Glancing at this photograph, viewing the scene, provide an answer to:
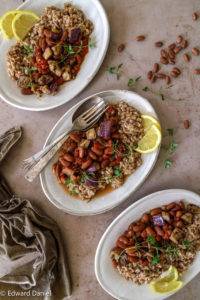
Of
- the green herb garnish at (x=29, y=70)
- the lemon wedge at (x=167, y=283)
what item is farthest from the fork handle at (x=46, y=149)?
the lemon wedge at (x=167, y=283)

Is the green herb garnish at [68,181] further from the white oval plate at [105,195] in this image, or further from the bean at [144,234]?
the bean at [144,234]

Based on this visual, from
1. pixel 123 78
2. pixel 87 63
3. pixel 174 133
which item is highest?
pixel 87 63

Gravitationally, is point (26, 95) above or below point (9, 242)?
above

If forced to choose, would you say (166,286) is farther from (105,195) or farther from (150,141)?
(150,141)

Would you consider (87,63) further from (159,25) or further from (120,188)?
(120,188)

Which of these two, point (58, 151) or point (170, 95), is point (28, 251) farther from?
point (170, 95)

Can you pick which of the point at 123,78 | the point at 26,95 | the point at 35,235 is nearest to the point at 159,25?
the point at 123,78
